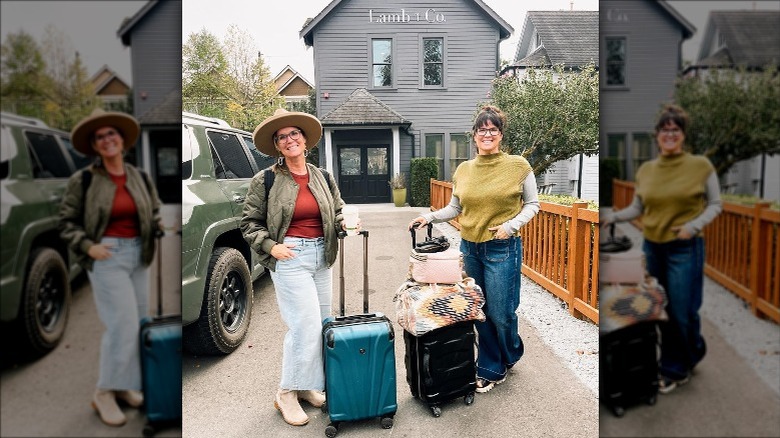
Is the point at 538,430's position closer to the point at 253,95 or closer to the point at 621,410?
the point at 621,410

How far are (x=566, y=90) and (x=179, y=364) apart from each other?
2204mm

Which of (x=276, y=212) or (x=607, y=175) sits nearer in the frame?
(x=607, y=175)

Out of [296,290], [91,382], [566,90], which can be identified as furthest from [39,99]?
[566,90]

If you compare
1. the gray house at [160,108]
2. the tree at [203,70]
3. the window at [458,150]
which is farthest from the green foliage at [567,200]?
the gray house at [160,108]

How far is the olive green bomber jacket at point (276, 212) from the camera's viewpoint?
7.73 ft

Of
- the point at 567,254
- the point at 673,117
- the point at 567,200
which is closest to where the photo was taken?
the point at 673,117

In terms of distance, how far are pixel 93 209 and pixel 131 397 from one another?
0.43m

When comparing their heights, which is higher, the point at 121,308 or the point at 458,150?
the point at 458,150

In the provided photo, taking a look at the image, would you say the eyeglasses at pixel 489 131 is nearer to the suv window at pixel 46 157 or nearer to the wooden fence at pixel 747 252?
the wooden fence at pixel 747 252

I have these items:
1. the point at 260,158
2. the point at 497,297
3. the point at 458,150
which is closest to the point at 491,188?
the point at 458,150

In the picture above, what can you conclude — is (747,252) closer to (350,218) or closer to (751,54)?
(751,54)

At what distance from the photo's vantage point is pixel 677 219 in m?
1.02

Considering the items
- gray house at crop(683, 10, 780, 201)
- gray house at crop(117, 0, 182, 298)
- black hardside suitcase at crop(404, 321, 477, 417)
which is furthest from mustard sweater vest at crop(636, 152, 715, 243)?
black hardside suitcase at crop(404, 321, 477, 417)

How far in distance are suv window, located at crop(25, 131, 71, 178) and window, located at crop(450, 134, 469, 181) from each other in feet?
6.46
